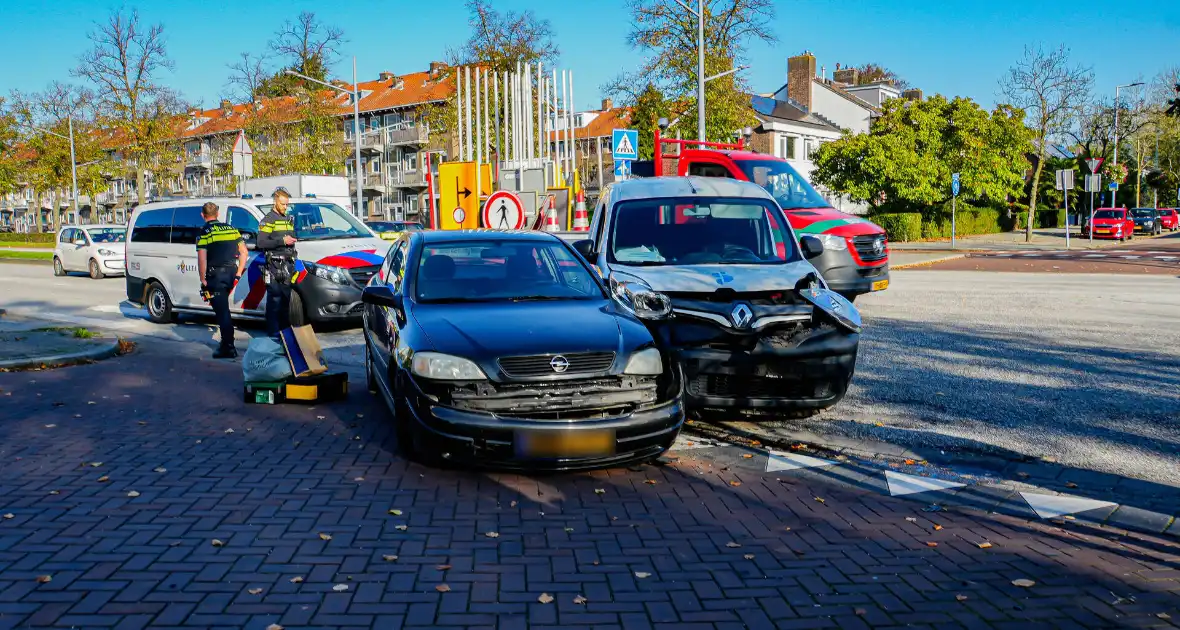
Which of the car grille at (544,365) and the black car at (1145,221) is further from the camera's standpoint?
the black car at (1145,221)

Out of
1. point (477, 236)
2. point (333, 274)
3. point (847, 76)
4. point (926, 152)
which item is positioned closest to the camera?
point (477, 236)

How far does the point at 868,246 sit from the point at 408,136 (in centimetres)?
6026

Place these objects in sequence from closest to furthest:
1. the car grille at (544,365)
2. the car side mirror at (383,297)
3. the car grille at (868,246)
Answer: the car grille at (544,365), the car side mirror at (383,297), the car grille at (868,246)

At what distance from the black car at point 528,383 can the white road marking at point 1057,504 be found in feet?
6.87

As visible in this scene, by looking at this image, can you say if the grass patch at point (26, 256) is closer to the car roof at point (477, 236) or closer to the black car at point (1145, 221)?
the car roof at point (477, 236)

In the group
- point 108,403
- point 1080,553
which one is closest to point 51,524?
point 108,403

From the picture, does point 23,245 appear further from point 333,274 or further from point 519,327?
point 519,327

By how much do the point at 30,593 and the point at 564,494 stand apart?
8.96 ft

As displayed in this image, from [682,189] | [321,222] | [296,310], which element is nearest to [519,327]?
[682,189]

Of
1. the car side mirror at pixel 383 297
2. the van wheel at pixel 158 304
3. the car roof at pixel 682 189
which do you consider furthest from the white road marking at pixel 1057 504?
the van wheel at pixel 158 304

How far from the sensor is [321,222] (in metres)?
13.1

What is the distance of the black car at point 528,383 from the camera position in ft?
17.9

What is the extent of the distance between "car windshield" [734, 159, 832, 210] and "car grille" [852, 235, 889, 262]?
1.08 m

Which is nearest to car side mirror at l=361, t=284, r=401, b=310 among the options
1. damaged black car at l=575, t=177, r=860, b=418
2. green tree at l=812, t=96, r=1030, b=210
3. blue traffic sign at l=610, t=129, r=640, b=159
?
damaged black car at l=575, t=177, r=860, b=418
